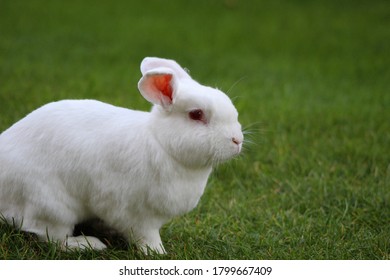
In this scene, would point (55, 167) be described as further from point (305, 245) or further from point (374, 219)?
point (374, 219)

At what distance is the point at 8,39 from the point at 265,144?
5.30m

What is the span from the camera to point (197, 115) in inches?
115

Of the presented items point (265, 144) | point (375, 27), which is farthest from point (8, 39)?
point (375, 27)

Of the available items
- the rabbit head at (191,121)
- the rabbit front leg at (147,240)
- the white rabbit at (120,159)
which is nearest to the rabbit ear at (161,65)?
the white rabbit at (120,159)

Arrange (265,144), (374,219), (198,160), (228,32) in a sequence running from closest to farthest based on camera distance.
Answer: (198,160)
(374,219)
(265,144)
(228,32)

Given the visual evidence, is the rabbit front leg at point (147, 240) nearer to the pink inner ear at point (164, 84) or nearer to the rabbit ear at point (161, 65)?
the pink inner ear at point (164, 84)

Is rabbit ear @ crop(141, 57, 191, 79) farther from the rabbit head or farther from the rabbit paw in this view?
the rabbit paw

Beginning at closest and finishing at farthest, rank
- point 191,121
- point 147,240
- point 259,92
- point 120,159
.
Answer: point 191,121 → point 120,159 → point 147,240 → point 259,92

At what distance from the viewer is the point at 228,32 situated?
404 inches

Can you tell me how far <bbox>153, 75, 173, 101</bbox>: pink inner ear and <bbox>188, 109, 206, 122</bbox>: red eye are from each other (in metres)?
0.14

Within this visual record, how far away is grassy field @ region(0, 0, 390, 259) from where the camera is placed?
361 centimetres

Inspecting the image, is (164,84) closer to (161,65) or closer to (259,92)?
(161,65)

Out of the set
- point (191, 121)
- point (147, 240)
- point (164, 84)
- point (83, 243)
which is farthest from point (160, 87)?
point (83, 243)

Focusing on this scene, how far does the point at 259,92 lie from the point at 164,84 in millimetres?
4290
